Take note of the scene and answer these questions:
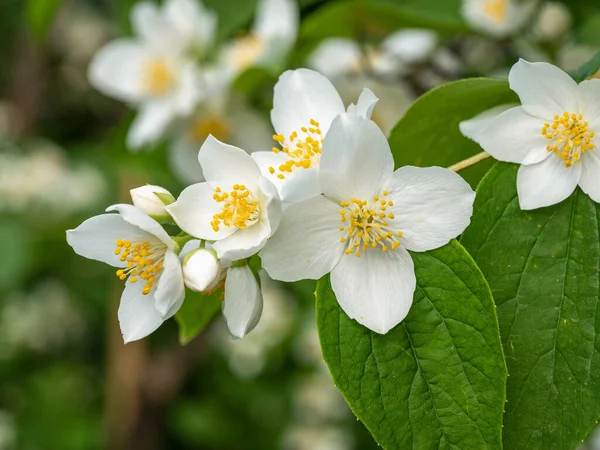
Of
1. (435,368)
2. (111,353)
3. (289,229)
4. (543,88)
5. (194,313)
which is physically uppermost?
(543,88)

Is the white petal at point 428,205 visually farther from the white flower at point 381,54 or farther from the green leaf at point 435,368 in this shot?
the white flower at point 381,54

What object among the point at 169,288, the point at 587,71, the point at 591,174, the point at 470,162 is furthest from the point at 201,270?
the point at 587,71

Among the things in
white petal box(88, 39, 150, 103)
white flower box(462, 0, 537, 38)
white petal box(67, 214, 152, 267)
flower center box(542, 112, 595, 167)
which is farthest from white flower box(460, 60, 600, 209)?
white petal box(88, 39, 150, 103)

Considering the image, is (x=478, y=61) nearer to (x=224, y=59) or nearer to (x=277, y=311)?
(x=224, y=59)

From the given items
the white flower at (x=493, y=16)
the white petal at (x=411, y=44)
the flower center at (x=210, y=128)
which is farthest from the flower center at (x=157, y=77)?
the white flower at (x=493, y=16)

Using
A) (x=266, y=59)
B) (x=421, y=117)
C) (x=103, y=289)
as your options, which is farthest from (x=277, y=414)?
(x=421, y=117)

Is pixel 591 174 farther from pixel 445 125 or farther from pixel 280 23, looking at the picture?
pixel 280 23

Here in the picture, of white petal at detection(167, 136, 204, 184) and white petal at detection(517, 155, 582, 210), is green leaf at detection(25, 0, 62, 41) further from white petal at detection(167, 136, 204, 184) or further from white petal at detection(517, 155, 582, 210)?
white petal at detection(517, 155, 582, 210)
